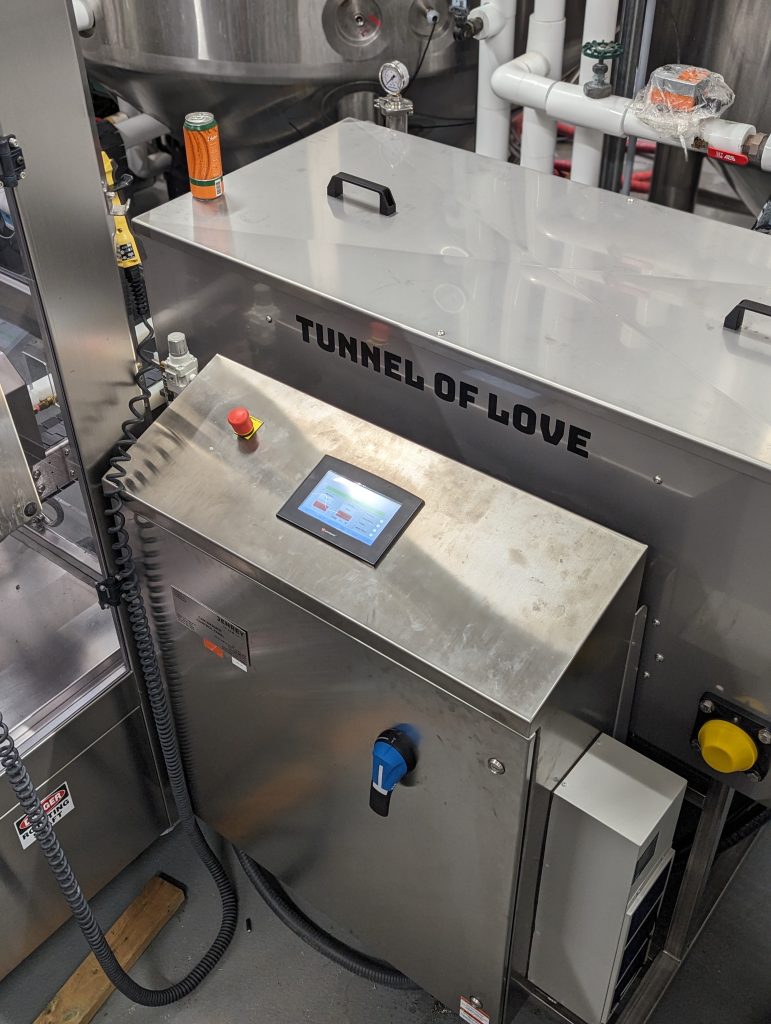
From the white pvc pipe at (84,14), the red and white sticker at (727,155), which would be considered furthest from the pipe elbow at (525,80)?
the white pvc pipe at (84,14)

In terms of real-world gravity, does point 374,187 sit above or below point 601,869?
above

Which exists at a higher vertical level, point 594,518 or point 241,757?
point 594,518

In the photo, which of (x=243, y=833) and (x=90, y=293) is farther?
(x=243, y=833)

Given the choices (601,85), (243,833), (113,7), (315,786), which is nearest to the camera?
(315,786)

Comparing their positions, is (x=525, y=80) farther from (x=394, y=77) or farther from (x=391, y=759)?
(x=391, y=759)

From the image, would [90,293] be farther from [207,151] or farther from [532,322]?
[532,322]

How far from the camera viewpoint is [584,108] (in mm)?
1729

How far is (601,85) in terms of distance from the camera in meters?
1.71

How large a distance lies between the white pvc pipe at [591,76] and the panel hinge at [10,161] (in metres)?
1.12

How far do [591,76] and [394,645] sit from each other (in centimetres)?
124

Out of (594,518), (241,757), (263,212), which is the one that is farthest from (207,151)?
(241,757)

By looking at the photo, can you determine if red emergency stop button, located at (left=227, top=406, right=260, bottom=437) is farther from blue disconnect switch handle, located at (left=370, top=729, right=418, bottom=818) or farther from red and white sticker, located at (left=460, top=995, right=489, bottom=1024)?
red and white sticker, located at (left=460, top=995, right=489, bottom=1024)

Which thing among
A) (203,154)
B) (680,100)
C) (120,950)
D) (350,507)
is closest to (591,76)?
(680,100)

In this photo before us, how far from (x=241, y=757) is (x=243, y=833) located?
192 millimetres
